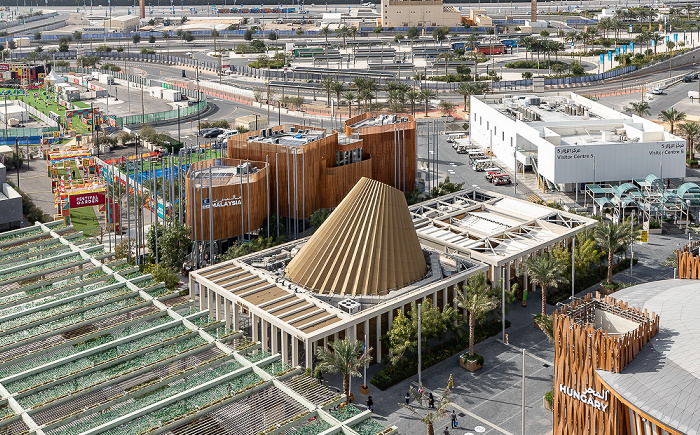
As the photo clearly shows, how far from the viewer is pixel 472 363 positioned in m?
61.2

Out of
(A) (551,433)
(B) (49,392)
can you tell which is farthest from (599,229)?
(B) (49,392)

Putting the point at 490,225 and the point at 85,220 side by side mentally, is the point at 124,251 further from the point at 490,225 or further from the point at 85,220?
the point at 490,225

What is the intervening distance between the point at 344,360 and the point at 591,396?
52.1 feet

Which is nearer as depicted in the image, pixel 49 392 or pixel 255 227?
pixel 49 392

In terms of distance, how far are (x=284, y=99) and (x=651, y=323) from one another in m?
120

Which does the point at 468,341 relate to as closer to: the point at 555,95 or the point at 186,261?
the point at 186,261

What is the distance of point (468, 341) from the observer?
65.1 m

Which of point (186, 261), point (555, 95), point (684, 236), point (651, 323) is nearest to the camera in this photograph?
point (651, 323)

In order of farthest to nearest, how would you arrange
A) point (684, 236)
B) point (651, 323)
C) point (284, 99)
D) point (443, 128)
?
1. point (284, 99)
2. point (443, 128)
3. point (684, 236)
4. point (651, 323)

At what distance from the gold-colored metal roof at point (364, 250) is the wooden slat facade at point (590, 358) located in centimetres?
1744

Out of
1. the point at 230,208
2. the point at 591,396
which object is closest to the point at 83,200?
→ the point at 230,208

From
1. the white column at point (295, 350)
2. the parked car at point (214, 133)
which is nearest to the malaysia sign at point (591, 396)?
the white column at point (295, 350)

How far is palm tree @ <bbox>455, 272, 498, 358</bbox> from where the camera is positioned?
201 feet

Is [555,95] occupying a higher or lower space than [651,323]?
higher
